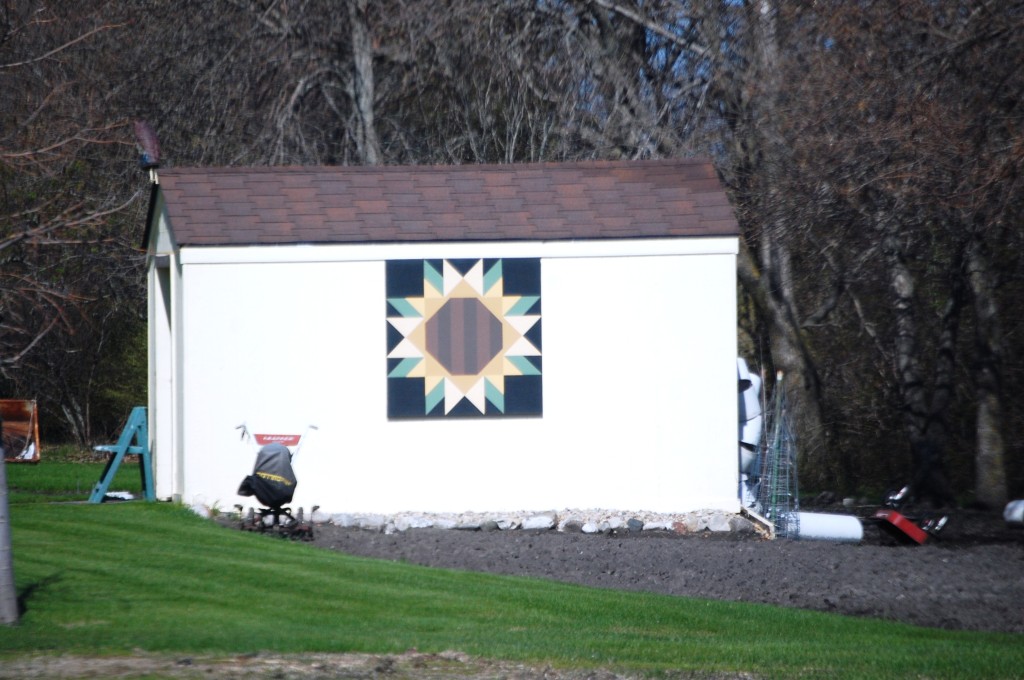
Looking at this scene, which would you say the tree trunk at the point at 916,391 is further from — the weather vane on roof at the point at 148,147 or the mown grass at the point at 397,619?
the weather vane on roof at the point at 148,147

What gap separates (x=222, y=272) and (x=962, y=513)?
33.4 feet

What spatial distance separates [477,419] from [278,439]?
2.24 meters

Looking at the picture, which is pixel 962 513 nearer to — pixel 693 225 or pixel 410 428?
pixel 693 225

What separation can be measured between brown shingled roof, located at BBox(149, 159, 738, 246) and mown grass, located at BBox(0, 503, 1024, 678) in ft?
14.1

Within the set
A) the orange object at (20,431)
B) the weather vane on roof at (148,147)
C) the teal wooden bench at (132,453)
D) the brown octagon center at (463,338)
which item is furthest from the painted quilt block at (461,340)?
the orange object at (20,431)

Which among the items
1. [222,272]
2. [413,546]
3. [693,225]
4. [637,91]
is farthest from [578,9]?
[413,546]

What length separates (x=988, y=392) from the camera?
17.7 m

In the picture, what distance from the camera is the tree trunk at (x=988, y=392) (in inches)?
691

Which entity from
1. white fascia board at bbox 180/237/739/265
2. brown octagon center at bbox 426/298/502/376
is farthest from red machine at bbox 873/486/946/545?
Answer: brown octagon center at bbox 426/298/502/376

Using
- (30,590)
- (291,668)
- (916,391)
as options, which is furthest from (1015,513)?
(30,590)

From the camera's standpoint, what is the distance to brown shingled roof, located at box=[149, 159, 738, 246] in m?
15.0

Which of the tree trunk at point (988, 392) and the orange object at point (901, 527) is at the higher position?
the tree trunk at point (988, 392)

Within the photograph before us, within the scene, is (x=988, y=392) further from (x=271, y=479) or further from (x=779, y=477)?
(x=271, y=479)

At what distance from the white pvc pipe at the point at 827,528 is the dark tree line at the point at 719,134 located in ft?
12.4
